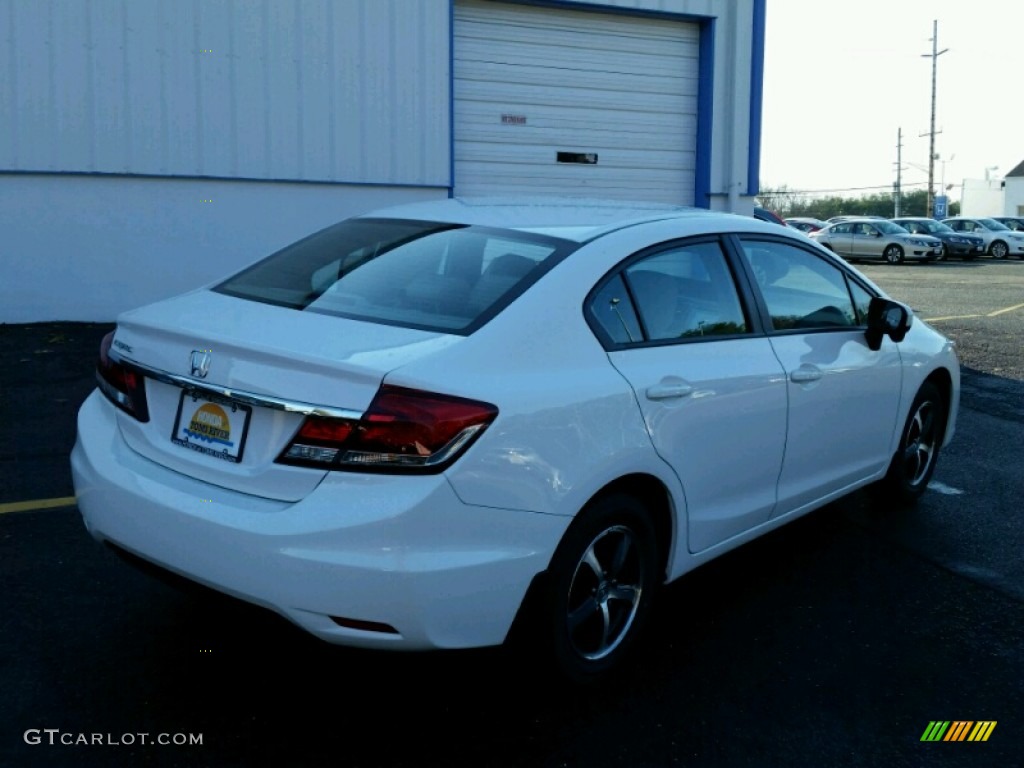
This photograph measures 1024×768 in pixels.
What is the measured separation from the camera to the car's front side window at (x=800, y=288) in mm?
4520

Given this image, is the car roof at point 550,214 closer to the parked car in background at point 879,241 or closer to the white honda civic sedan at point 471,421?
the white honda civic sedan at point 471,421

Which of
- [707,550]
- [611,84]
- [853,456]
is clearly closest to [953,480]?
[853,456]

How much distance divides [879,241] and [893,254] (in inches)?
23.5

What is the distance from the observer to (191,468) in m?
3.24

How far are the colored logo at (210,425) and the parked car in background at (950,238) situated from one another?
3507 centimetres

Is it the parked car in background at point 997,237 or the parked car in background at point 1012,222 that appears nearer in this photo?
the parked car in background at point 997,237

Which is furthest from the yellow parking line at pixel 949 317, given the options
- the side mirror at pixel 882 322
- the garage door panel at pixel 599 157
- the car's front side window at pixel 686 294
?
the car's front side window at pixel 686 294

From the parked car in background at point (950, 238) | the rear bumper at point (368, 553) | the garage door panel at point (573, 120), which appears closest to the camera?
the rear bumper at point (368, 553)

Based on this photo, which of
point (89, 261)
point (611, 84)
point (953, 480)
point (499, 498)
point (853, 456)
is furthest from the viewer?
point (611, 84)

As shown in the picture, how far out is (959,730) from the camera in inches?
135

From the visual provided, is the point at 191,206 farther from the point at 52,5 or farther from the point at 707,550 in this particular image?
the point at 707,550

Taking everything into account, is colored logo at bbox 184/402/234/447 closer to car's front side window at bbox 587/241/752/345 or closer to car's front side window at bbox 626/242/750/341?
car's front side window at bbox 587/241/752/345

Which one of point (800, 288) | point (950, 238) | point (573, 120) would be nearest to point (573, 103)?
point (573, 120)

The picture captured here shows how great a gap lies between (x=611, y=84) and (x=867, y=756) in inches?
436
